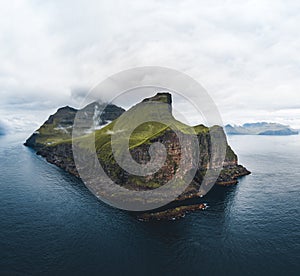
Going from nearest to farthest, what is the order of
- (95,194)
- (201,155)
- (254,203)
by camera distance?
(254,203)
(95,194)
(201,155)

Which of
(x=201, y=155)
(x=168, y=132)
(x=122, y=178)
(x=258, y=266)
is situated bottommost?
(x=258, y=266)

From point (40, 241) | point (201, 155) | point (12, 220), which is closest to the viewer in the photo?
point (40, 241)

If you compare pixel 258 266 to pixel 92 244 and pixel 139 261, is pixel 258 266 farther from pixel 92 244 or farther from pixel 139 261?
pixel 92 244

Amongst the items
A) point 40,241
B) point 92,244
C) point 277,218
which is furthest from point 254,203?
point 40,241

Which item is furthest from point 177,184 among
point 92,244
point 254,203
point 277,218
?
point 92,244

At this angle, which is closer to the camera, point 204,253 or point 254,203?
point 204,253

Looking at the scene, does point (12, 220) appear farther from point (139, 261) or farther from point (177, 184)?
point (177, 184)

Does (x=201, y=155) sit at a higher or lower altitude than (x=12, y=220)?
higher
